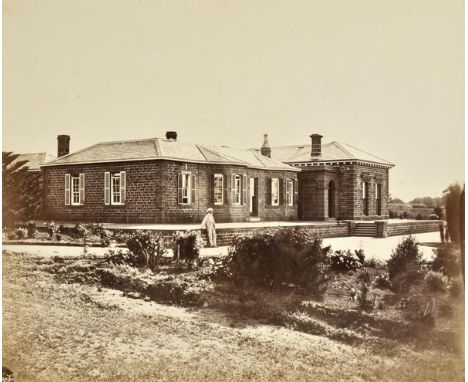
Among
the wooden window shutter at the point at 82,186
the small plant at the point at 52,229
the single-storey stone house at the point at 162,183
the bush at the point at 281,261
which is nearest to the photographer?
the bush at the point at 281,261

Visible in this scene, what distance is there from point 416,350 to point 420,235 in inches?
56.3

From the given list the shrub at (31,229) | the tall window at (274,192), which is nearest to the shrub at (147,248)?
the shrub at (31,229)

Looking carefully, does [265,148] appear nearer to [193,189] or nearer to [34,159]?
[193,189]

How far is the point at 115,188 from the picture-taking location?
26.7ft

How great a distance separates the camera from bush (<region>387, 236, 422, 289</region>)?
6395mm

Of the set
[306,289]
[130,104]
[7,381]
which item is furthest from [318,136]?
[7,381]

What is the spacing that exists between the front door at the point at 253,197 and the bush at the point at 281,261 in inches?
35.1

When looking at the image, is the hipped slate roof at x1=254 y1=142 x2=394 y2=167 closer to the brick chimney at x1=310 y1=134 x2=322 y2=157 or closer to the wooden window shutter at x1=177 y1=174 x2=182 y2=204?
the brick chimney at x1=310 y1=134 x2=322 y2=157

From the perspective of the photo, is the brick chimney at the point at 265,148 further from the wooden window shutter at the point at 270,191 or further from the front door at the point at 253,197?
the front door at the point at 253,197

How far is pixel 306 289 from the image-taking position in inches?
258

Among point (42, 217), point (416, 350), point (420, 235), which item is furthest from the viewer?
point (42, 217)

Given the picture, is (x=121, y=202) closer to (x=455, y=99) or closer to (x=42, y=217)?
(x=42, y=217)

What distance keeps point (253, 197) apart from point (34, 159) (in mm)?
3553

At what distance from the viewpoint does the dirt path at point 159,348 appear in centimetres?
607
